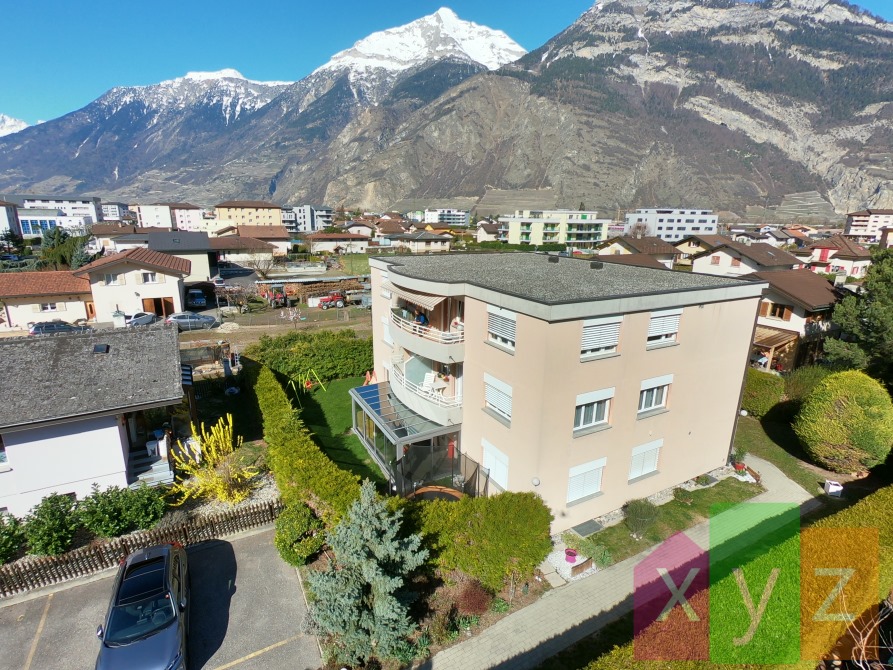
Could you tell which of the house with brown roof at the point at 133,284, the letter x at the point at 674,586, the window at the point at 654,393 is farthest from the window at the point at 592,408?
the house with brown roof at the point at 133,284

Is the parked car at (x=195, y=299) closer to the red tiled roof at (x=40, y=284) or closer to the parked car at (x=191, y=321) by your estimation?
the parked car at (x=191, y=321)

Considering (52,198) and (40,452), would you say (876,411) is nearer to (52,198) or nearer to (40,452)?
(40,452)

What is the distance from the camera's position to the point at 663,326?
45.7ft

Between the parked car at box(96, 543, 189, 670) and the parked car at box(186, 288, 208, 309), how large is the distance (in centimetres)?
4153

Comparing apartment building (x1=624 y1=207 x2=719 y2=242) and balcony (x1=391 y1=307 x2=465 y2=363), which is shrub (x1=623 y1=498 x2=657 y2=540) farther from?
apartment building (x1=624 y1=207 x2=719 y2=242)

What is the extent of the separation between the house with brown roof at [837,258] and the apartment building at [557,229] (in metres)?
49.4

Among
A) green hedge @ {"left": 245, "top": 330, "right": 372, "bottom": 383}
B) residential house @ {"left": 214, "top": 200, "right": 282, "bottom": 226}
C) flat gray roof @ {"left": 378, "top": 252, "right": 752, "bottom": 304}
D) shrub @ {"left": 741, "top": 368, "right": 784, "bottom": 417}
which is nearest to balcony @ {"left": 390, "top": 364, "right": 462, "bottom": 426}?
flat gray roof @ {"left": 378, "top": 252, "right": 752, "bottom": 304}

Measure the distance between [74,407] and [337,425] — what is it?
1074 centimetres

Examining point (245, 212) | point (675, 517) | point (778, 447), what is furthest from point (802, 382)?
point (245, 212)

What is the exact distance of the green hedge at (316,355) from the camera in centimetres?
2652

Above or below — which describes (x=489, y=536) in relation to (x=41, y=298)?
below

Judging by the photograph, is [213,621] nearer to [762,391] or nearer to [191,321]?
[762,391]

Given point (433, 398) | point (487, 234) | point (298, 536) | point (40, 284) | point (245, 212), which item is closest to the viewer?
point (298, 536)

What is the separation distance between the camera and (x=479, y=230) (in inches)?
4865
